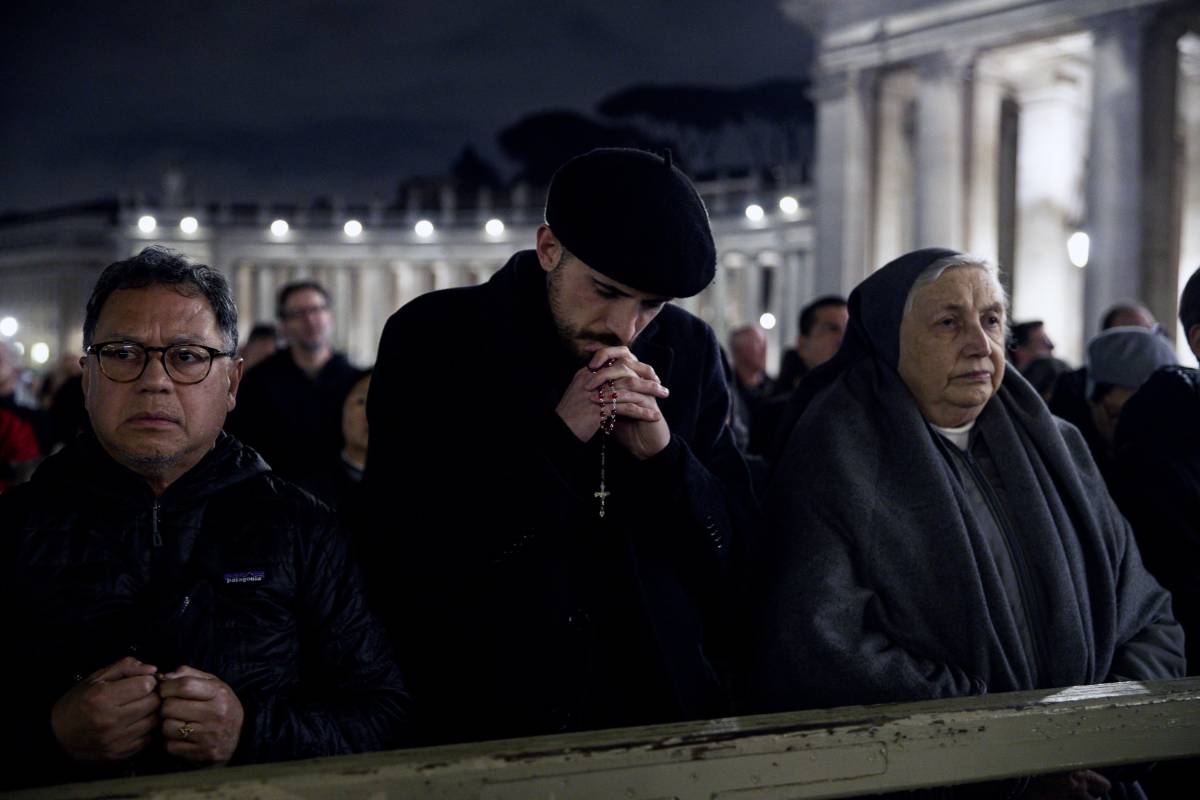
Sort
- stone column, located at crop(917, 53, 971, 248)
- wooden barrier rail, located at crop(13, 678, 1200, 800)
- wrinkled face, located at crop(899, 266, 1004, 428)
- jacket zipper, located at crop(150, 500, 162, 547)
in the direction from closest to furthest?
wooden barrier rail, located at crop(13, 678, 1200, 800), jacket zipper, located at crop(150, 500, 162, 547), wrinkled face, located at crop(899, 266, 1004, 428), stone column, located at crop(917, 53, 971, 248)

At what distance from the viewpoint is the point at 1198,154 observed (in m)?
26.6

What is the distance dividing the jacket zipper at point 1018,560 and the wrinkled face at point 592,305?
1.45 meters

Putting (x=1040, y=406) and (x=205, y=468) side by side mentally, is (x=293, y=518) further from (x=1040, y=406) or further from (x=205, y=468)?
(x=1040, y=406)

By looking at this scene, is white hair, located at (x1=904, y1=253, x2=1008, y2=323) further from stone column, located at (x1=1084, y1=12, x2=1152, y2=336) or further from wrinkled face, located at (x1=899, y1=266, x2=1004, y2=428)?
stone column, located at (x1=1084, y1=12, x2=1152, y2=336)

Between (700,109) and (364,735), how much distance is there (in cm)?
8137

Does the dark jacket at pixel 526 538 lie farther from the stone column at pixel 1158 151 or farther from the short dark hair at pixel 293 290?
the stone column at pixel 1158 151

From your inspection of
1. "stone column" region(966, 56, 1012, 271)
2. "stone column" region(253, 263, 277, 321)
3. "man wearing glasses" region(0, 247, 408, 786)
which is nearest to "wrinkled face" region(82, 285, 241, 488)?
"man wearing glasses" region(0, 247, 408, 786)

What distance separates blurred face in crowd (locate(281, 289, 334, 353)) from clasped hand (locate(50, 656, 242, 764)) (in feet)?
26.4

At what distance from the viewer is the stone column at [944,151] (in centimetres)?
2797

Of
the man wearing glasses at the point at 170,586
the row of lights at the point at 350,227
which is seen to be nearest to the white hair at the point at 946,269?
Result: the man wearing glasses at the point at 170,586

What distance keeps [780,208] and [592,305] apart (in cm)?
4838

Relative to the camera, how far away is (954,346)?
376 centimetres

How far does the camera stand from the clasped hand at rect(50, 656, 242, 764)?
7.97 ft

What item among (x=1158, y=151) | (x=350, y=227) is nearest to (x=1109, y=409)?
(x=1158, y=151)
